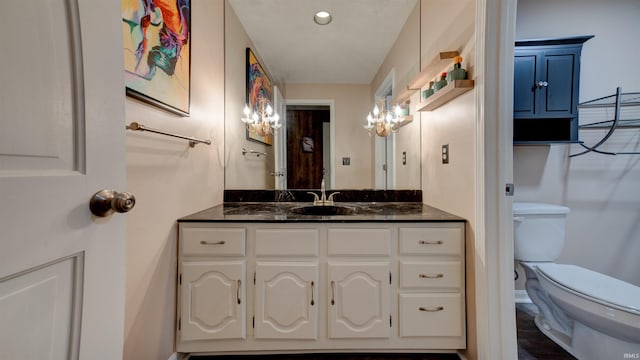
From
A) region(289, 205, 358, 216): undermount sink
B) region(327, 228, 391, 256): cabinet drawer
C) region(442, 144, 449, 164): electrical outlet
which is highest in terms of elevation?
region(442, 144, 449, 164): electrical outlet

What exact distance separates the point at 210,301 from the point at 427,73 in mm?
1844

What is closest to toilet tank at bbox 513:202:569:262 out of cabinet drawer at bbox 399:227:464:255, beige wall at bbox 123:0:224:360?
cabinet drawer at bbox 399:227:464:255

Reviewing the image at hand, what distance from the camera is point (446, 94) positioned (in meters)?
1.33

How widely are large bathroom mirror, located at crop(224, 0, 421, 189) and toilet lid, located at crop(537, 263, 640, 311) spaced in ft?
3.09

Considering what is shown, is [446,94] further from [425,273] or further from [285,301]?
[285,301]

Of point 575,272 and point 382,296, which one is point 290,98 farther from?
point 575,272

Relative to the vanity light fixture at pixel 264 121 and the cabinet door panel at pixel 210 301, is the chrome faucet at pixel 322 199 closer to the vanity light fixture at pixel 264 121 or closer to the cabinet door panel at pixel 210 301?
the vanity light fixture at pixel 264 121

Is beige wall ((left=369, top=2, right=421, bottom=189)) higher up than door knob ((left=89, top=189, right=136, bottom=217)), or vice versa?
beige wall ((left=369, top=2, right=421, bottom=189))

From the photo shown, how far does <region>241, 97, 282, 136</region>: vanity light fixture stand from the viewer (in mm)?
2031

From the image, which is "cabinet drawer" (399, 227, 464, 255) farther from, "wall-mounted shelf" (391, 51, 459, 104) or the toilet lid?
"wall-mounted shelf" (391, 51, 459, 104)

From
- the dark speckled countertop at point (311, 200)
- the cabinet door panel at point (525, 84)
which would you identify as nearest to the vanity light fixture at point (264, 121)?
the dark speckled countertop at point (311, 200)

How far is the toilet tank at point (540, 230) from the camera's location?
69.7 inches

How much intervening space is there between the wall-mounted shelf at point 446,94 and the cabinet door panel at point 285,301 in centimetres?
121

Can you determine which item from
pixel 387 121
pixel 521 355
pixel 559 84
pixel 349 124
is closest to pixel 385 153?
pixel 387 121
